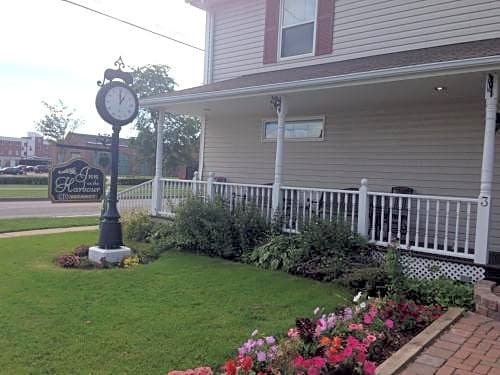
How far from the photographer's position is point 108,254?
713cm

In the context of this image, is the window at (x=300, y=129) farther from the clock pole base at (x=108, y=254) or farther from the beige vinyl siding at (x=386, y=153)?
the clock pole base at (x=108, y=254)

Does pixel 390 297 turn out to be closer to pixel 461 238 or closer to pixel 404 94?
pixel 461 238

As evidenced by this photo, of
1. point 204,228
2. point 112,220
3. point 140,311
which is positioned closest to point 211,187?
point 204,228

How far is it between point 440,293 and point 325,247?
1786 mm

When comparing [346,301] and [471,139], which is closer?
[346,301]

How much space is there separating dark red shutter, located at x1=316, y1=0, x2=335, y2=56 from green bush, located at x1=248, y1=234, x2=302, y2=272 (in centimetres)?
431

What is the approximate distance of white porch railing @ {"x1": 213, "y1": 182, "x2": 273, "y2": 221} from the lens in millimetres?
8039

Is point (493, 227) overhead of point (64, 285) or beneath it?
overhead

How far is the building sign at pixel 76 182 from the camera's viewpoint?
6.99m

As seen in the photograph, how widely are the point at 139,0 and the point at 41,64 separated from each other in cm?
1336

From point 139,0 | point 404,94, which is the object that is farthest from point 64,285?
point 139,0

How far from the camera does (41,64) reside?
2558cm

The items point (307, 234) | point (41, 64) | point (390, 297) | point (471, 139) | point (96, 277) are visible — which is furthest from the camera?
point (41, 64)

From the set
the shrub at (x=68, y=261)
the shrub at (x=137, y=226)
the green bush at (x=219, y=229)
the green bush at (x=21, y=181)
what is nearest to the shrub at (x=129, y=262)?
the shrub at (x=68, y=261)
